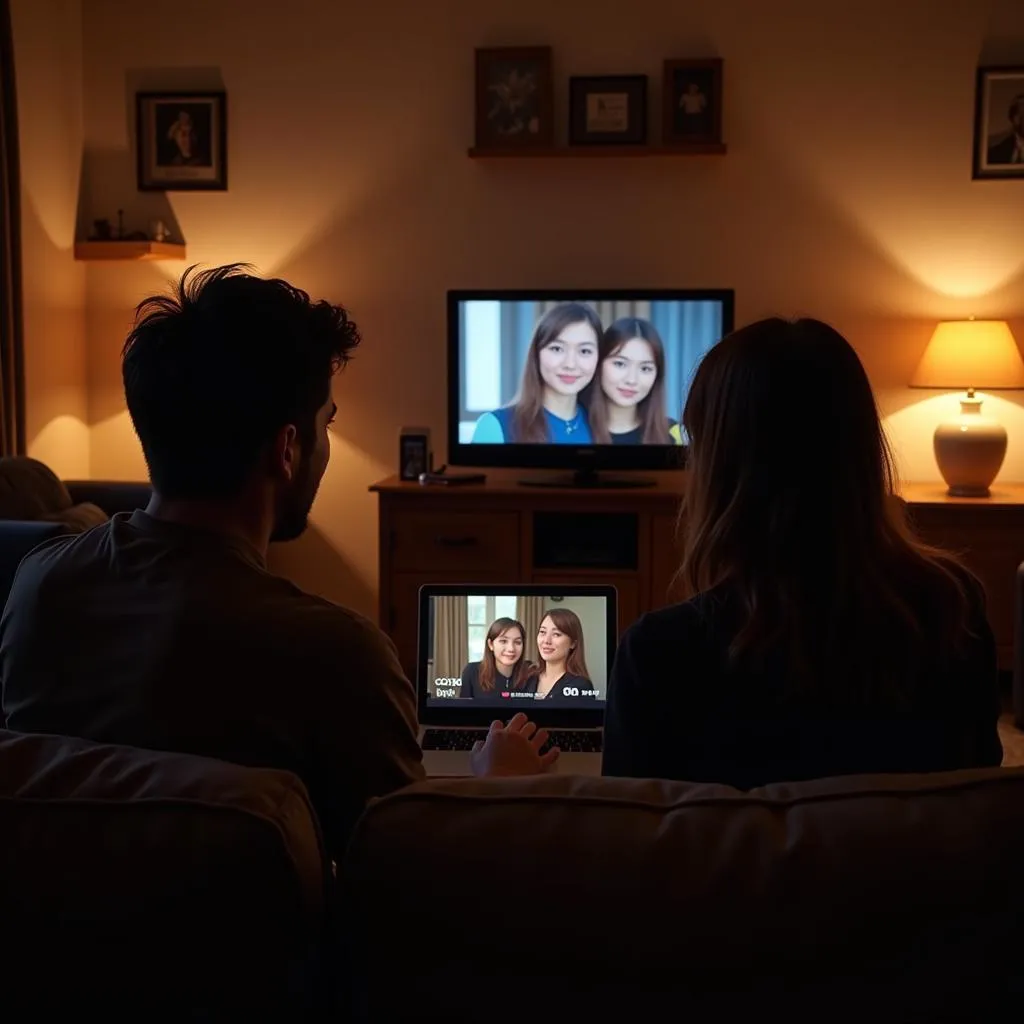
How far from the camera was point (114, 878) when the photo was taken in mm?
860

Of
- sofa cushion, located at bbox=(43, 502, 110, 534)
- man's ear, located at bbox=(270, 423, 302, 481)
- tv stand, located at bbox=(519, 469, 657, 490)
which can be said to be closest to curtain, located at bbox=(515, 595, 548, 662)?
man's ear, located at bbox=(270, 423, 302, 481)

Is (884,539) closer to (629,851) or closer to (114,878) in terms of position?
(629,851)

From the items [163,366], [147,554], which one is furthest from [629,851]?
[163,366]

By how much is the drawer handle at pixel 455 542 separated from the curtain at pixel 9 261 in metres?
1.48

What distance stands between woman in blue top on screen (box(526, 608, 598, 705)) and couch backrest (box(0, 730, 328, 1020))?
141cm

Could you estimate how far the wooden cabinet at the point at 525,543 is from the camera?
4.43m

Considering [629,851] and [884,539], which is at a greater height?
[884,539]

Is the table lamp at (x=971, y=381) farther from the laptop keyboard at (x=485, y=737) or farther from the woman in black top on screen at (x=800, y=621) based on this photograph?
the woman in black top on screen at (x=800, y=621)

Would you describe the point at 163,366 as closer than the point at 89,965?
No

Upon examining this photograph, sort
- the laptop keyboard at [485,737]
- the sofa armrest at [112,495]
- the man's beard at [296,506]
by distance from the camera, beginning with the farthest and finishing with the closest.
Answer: the sofa armrest at [112,495] < the laptop keyboard at [485,737] < the man's beard at [296,506]

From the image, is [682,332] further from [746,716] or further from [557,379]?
[746,716]

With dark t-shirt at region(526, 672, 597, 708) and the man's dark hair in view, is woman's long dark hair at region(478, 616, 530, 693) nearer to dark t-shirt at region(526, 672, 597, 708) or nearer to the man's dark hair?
dark t-shirt at region(526, 672, 597, 708)

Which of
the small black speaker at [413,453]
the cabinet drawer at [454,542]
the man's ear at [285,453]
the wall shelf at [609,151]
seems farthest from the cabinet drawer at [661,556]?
the man's ear at [285,453]

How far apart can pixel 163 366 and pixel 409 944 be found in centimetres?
70
